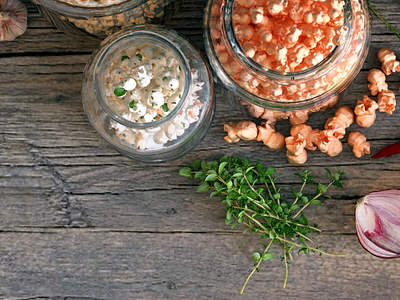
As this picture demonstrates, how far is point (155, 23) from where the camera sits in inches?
33.9

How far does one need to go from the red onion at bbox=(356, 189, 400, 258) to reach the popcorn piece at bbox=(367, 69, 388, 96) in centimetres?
26

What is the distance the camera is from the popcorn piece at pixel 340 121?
0.86m

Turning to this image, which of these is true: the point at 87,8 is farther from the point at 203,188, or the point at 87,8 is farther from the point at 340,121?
the point at 340,121

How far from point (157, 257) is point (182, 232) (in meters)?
0.10

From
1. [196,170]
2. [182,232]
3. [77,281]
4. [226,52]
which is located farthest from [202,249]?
[226,52]

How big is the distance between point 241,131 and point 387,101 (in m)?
0.37

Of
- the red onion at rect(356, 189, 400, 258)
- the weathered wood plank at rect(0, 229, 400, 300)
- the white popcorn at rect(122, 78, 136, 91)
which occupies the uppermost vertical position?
the white popcorn at rect(122, 78, 136, 91)

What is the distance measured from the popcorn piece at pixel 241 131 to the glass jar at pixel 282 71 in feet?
0.35

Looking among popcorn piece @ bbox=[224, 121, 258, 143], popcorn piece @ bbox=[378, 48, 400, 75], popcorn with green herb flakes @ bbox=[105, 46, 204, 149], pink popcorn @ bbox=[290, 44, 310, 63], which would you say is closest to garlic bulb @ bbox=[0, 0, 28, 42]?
popcorn with green herb flakes @ bbox=[105, 46, 204, 149]

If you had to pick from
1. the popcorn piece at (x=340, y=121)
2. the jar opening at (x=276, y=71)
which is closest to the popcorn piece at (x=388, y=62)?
the popcorn piece at (x=340, y=121)

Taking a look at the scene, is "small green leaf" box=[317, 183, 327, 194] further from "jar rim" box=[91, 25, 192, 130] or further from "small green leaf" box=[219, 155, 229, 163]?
"jar rim" box=[91, 25, 192, 130]

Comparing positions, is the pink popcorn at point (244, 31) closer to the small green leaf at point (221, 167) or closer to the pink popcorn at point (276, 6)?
the pink popcorn at point (276, 6)

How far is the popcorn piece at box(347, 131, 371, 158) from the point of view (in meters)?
0.87

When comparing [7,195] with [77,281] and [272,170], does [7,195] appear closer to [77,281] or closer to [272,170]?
[77,281]
